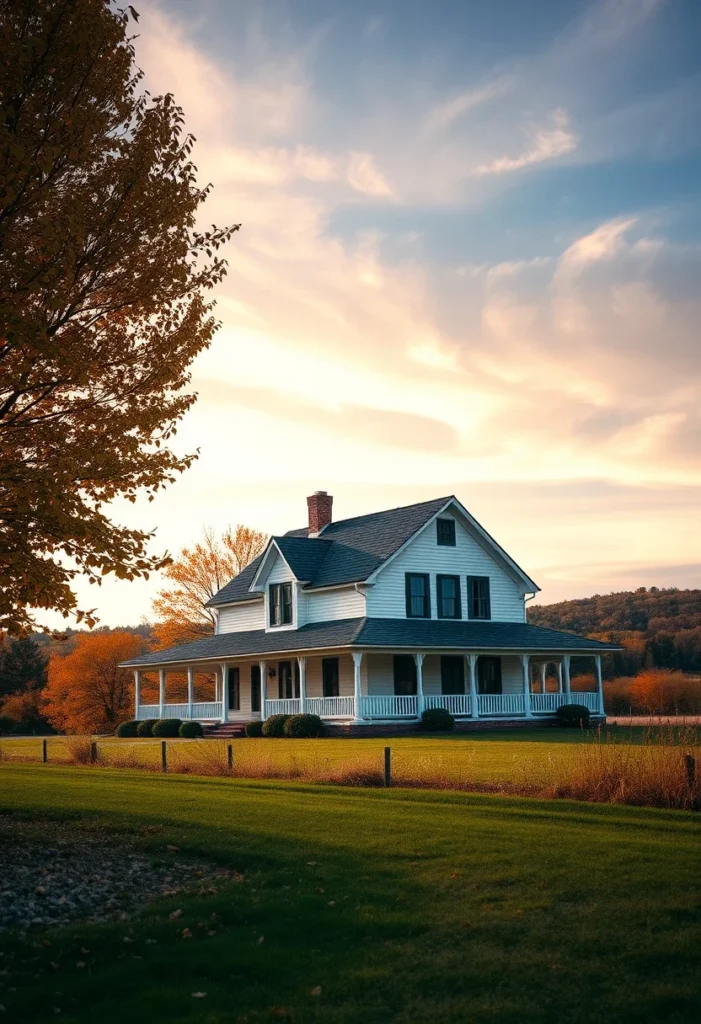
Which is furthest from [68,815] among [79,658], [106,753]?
[79,658]

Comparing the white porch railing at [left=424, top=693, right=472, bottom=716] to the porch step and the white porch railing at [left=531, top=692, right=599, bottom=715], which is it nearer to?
the white porch railing at [left=531, top=692, right=599, bottom=715]

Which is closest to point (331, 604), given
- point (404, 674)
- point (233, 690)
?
point (404, 674)

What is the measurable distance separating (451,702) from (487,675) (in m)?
3.18

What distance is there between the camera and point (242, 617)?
42938 millimetres

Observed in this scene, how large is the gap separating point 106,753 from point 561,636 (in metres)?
19.5

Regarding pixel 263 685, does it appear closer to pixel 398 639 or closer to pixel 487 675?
pixel 398 639

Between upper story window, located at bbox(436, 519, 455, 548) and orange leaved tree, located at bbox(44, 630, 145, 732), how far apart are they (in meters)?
21.9

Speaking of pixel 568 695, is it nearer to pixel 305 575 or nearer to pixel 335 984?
pixel 305 575

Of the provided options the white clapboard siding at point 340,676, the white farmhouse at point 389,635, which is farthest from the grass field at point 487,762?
the white clapboard siding at point 340,676

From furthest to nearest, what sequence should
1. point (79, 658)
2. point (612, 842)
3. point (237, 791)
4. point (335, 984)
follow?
1. point (79, 658)
2. point (237, 791)
3. point (612, 842)
4. point (335, 984)

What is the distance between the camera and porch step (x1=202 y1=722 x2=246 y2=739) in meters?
36.5

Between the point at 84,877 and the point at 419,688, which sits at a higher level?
the point at 419,688

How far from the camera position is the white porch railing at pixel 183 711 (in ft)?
132

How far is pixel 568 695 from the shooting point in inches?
1501
